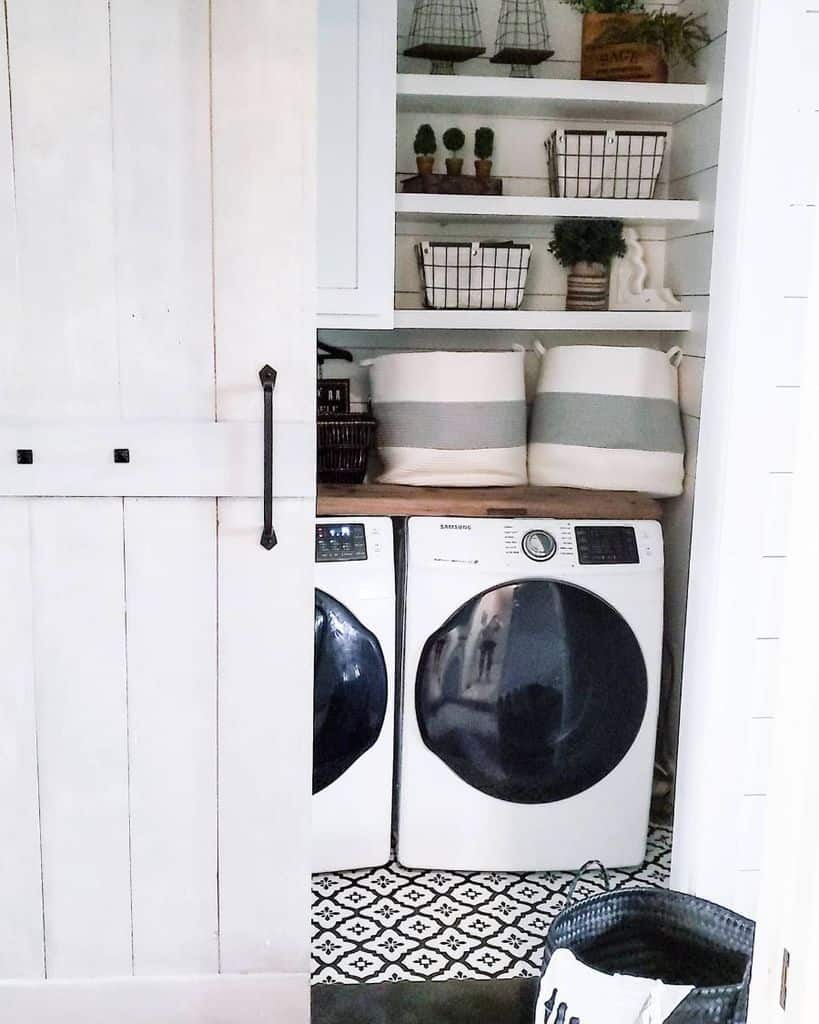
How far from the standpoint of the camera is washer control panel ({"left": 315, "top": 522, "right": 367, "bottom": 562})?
2.58 meters

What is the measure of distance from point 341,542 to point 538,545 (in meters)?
0.47

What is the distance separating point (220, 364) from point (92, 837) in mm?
907

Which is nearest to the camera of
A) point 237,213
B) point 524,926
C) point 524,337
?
point 237,213

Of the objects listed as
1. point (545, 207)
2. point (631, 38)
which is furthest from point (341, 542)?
point (631, 38)

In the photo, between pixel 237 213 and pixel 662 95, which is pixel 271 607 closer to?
pixel 237 213

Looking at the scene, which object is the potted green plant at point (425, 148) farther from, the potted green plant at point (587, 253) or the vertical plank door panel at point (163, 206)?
the vertical plank door panel at point (163, 206)

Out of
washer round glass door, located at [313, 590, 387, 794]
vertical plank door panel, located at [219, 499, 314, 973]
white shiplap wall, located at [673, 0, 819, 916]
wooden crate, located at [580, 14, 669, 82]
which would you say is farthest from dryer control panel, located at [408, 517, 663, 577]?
wooden crate, located at [580, 14, 669, 82]

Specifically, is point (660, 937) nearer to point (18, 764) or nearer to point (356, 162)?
point (18, 764)

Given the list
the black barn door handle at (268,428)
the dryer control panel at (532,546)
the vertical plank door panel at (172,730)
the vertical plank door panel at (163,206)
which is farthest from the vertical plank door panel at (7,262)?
the dryer control panel at (532,546)

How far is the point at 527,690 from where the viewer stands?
2.62 meters

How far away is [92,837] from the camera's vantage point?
2.02 meters

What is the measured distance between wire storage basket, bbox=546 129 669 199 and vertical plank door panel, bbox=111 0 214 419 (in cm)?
129

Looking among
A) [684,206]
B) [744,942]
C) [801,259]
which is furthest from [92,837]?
[684,206]

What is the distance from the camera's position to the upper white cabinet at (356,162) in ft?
8.39
